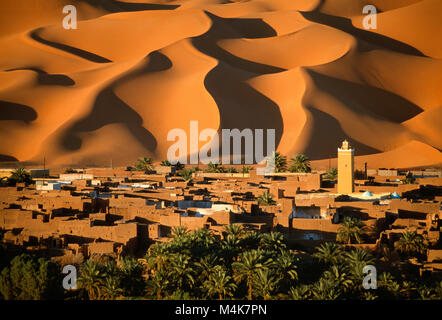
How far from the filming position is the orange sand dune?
61.4 metres

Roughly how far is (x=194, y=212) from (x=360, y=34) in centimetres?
7178

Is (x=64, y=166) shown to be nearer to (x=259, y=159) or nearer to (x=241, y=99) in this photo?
(x=259, y=159)

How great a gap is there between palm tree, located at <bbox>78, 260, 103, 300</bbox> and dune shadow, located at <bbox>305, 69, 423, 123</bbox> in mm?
54773

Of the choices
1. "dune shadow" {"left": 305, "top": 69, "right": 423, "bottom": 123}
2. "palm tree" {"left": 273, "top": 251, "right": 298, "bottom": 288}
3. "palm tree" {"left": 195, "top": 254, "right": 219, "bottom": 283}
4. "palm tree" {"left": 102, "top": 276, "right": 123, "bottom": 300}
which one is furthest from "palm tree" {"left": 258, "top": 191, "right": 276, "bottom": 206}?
"dune shadow" {"left": 305, "top": 69, "right": 423, "bottom": 123}

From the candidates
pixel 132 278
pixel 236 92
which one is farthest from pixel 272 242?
pixel 236 92

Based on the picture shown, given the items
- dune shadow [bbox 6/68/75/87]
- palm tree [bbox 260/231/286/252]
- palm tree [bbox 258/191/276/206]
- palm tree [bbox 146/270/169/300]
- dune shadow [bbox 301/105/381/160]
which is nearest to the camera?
palm tree [bbox 146/270/169/300]

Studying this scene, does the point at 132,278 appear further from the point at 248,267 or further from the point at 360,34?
the point at 360,34

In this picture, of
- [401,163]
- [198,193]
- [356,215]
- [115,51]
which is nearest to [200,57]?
[115,51]

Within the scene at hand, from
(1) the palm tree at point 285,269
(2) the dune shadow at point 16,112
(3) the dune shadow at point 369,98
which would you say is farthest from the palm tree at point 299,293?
(3) the dune shadow at point 369,98

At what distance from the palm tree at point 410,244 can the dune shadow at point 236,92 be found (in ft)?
132

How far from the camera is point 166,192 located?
30000mm

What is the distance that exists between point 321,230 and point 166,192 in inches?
332

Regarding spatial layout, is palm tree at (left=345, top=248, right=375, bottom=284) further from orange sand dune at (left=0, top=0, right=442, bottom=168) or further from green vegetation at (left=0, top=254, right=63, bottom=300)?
orange sand dune at (left=0, top=0, right=442, bottom=168)

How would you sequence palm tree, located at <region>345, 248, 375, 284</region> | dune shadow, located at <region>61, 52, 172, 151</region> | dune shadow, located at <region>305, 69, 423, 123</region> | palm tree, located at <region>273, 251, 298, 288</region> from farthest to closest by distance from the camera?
dune shadow, located at <region>305, 69, 423, 123</region>, dune shadow, located at <region>61, 52, 172, 151</region>, palm tree, located at <region>273, 251, 298, 288</region>, palm tree, located at <region>345, 248, 375, 284</region>
